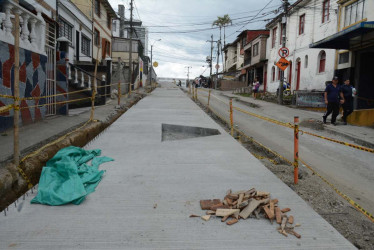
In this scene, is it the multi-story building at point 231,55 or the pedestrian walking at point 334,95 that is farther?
the multi-story building at point 231,55

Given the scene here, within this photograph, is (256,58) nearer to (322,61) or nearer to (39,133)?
(322,61)

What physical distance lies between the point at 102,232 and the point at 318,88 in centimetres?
2018

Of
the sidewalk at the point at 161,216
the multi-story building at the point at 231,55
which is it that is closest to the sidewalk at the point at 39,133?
the sidewalk at the point at 161,216

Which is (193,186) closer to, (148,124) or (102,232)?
(102,232)

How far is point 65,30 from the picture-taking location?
1744cm

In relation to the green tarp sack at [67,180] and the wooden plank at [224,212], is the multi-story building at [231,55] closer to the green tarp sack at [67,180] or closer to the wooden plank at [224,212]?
the green tarp sack at [67,180]

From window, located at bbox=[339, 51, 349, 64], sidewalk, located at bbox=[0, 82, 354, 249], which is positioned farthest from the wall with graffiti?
window, located at bbox=[339, 51, 349, 64]

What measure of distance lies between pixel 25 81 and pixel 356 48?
15.3 metres

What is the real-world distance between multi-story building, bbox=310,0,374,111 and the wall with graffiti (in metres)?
12.3

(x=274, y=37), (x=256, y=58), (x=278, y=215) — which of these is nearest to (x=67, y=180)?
(x=278, y=215)

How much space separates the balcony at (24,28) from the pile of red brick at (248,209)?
606 centimetres

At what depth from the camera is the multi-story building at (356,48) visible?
47.4 feet

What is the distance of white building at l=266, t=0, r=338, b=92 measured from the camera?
18984 millimetres

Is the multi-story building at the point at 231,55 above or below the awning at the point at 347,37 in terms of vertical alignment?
above
